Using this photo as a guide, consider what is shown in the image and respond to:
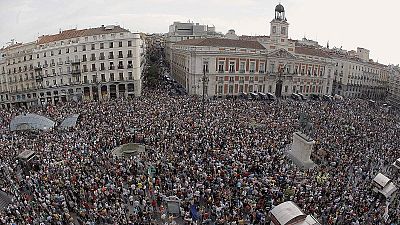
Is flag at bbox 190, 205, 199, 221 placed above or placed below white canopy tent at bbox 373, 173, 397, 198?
below

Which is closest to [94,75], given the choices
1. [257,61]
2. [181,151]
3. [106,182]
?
[257,61]

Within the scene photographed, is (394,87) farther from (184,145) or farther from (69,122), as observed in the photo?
(69,122)

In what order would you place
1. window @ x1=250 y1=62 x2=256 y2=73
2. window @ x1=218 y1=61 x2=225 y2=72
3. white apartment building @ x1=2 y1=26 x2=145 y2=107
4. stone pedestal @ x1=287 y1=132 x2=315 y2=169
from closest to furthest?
stone pedestal @ x1=287 y1=132 x2=315 y2=169
white apartment building @ x1=2 y1=26 x2=145 y2=107
window @ x1=218 y1=61 x2=225 y2=72
window @ x1=250 y1=62 x2=256 y2=73

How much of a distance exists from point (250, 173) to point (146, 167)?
7.84 meters

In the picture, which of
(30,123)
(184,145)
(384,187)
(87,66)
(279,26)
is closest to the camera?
(384,187)

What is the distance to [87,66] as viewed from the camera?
2178 inches

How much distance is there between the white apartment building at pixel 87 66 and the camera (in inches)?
2165

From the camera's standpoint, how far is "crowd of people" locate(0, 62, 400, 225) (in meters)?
19.1

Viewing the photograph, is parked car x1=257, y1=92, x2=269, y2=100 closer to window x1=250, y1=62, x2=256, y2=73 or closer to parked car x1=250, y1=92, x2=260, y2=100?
parked car x1=250, y1=92, x2=260, y2=100

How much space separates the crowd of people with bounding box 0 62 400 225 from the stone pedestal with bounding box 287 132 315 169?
916mm

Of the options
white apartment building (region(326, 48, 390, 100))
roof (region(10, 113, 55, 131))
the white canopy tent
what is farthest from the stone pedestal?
white apartment building (region(326, 48, 390, 100))

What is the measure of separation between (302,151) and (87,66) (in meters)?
41.0

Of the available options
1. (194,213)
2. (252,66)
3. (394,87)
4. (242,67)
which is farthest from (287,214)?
(394,87)

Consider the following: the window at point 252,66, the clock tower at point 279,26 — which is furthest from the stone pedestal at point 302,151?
the clock tower at point 279,26
